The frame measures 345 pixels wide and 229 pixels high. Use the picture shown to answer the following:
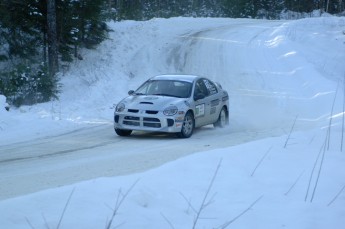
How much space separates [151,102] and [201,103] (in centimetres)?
150

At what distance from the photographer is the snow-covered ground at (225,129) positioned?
232 inches

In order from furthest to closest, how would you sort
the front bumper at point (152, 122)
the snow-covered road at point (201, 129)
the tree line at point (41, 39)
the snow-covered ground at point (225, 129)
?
1. the tree line at point (41, 39)
2. the front bumper at point (152, 122)
3. the snow-covered road at point (201, 129)
4. the snow-covered ground at point (225, 129)

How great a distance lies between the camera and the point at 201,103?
1476cm

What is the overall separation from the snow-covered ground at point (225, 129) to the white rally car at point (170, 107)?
0.43 metres

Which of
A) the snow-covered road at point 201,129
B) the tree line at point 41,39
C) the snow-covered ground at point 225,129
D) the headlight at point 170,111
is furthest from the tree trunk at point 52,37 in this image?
the headlight at point 170,111

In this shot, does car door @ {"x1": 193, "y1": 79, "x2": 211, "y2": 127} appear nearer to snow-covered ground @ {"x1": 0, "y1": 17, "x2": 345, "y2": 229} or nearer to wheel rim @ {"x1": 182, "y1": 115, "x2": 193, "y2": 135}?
wheel rim @ {"x1": 182, "y1": 115, "x2": 193, "y2": 135}

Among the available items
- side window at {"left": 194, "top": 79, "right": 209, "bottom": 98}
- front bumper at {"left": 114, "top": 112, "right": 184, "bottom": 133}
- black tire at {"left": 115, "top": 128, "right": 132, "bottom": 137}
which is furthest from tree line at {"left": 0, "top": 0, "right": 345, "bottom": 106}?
side window at {"left": 194, "top": 79, "right": 209, "bottom": 98}

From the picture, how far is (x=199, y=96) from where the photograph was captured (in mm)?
14688

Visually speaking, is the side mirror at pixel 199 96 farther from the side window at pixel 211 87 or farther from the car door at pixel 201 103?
the side window at pixel 211 87

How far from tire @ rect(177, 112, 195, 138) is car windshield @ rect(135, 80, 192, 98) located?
0.62 meters

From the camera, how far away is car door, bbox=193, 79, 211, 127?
14539mm

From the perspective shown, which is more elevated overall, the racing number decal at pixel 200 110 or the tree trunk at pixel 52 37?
the tree trunk at pixel 52 37

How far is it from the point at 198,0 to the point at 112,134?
4630 cm

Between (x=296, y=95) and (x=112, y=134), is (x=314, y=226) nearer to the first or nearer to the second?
(x=112, y=134)
